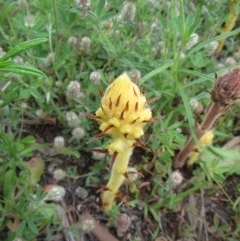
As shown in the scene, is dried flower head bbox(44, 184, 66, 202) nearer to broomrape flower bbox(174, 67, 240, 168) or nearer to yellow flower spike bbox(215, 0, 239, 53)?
broomrape flower bbox(174, 67, 240, 168)

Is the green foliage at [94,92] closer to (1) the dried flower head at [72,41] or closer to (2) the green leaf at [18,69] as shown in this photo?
(1) the dried flower head at [72,41]

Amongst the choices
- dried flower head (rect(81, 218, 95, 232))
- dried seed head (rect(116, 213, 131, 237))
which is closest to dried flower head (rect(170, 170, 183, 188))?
dried seed head (rect(116, 213, 131, 237))

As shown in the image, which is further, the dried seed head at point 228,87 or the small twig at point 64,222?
the small twig at point 64,222

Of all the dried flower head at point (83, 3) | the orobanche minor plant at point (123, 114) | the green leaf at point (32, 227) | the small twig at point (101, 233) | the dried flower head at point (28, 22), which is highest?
the dried flower head at point (83, 3)

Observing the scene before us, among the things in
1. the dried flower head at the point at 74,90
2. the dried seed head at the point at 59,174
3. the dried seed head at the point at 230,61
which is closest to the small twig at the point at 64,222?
the dried seed head at the point at 59,174

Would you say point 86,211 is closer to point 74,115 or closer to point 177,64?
point 74,115
